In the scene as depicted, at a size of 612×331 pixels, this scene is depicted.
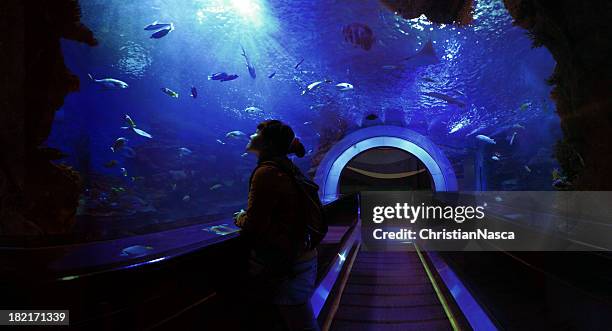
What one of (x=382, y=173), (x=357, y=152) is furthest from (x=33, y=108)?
(x=382, y=173)

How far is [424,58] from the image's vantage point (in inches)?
414

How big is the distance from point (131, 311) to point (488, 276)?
3.48m

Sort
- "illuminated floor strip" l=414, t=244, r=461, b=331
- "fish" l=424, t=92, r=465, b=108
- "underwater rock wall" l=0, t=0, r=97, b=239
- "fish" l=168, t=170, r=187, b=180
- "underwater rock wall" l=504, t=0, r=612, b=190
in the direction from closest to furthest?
"illuminated floor strip" l=414, t=244, r=461, b=331 < "underwater rock wall" l=504, t=0, r=612, b=190 < "underwater rock wall" l=0, t=0, r=97, b=239 < "fish" l=424, t=92, r=465, b=108 < "fish" l=168, t=170, r=187, b=180

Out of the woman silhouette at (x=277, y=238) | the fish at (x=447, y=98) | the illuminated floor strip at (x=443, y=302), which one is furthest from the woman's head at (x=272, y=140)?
the fish at (x=447, y=98)

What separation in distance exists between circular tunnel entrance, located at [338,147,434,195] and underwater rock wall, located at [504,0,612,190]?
74.5 ft

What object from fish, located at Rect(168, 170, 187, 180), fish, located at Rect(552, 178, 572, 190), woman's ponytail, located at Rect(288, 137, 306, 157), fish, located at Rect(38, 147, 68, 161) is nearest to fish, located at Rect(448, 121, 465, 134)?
fish, located at Rect(552, 178, 572, 190)

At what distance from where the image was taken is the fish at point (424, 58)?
33.0 feet

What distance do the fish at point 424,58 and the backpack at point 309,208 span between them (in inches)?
377

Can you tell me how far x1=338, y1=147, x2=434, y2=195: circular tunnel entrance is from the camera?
29.6 metres

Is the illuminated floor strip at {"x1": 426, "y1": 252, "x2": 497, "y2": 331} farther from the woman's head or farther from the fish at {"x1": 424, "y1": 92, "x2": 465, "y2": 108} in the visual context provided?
the fish at {"x1": 424, "y1": 92, "x2": 465, "y2": 108}

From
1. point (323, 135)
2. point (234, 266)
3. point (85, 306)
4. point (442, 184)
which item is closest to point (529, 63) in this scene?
point (442, 184)

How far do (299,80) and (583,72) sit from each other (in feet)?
36.0

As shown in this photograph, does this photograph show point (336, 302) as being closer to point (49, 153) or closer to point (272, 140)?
point (272, 140)

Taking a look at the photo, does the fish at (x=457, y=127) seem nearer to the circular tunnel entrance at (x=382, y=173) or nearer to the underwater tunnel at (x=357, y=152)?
the underwater tunnel at (x=357, y=152)
